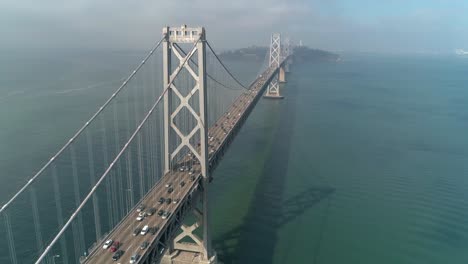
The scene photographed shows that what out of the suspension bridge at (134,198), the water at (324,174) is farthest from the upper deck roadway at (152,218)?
the water at (324,174)

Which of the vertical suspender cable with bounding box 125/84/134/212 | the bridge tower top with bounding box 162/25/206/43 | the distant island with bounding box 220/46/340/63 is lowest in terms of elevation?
the vertical suspender cable with bounding box 125/84/134/212

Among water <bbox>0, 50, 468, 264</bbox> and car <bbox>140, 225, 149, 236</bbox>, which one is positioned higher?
car <bbox>140, 225, 149, 236</bbox>

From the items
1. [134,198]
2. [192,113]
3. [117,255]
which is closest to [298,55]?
[134,198]

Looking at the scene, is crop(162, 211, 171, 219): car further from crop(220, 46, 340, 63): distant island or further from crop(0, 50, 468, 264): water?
crop(220, 46, 340, 63): distant island

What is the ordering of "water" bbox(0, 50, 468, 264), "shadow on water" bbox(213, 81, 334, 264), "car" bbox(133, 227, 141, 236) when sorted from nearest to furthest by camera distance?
"car" bbox(133, 227, 141, 236) < "shadow on water" bbox(213, 81, 334, 264) < "water" bbox(0, 50, 468, 264)

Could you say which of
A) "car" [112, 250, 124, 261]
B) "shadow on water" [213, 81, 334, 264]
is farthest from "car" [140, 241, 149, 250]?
"shadow on water" [213, 81, 334, 264]

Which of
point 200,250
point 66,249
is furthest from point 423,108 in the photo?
point 66,249

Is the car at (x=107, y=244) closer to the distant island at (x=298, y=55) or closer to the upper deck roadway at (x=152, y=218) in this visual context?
the upper deck roadway at (x=152, y=218)
